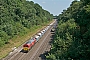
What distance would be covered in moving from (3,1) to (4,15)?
34.2 ft

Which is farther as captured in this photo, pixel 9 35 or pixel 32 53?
pixel 9 35

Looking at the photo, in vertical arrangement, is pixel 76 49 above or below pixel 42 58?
above

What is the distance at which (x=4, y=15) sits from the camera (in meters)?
68.0

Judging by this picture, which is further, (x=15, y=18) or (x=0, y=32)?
(x=15, y=18)

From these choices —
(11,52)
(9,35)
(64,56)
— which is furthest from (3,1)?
(64,56)

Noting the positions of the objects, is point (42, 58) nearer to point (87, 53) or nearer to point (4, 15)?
point (87, 53)

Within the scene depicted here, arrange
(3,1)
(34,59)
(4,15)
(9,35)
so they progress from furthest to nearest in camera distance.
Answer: (3,1), (4,15), (9,35), (34,59)

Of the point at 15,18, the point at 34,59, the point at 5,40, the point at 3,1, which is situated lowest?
the point at 34,59

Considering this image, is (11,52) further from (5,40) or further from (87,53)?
(87,53)

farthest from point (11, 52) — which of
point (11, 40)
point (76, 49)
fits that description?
point (76, 49)

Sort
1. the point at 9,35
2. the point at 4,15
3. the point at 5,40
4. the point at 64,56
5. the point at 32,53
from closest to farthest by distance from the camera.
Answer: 1. the point at 64,56
2. the point at 32,53
3. the point at 5,40
4. the point at 9,35
5. the point at 4,15

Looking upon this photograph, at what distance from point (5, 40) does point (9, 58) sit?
13.0 m

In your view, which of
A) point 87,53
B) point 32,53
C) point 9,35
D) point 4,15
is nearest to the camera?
point 87,53

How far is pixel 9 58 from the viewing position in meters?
42.8
